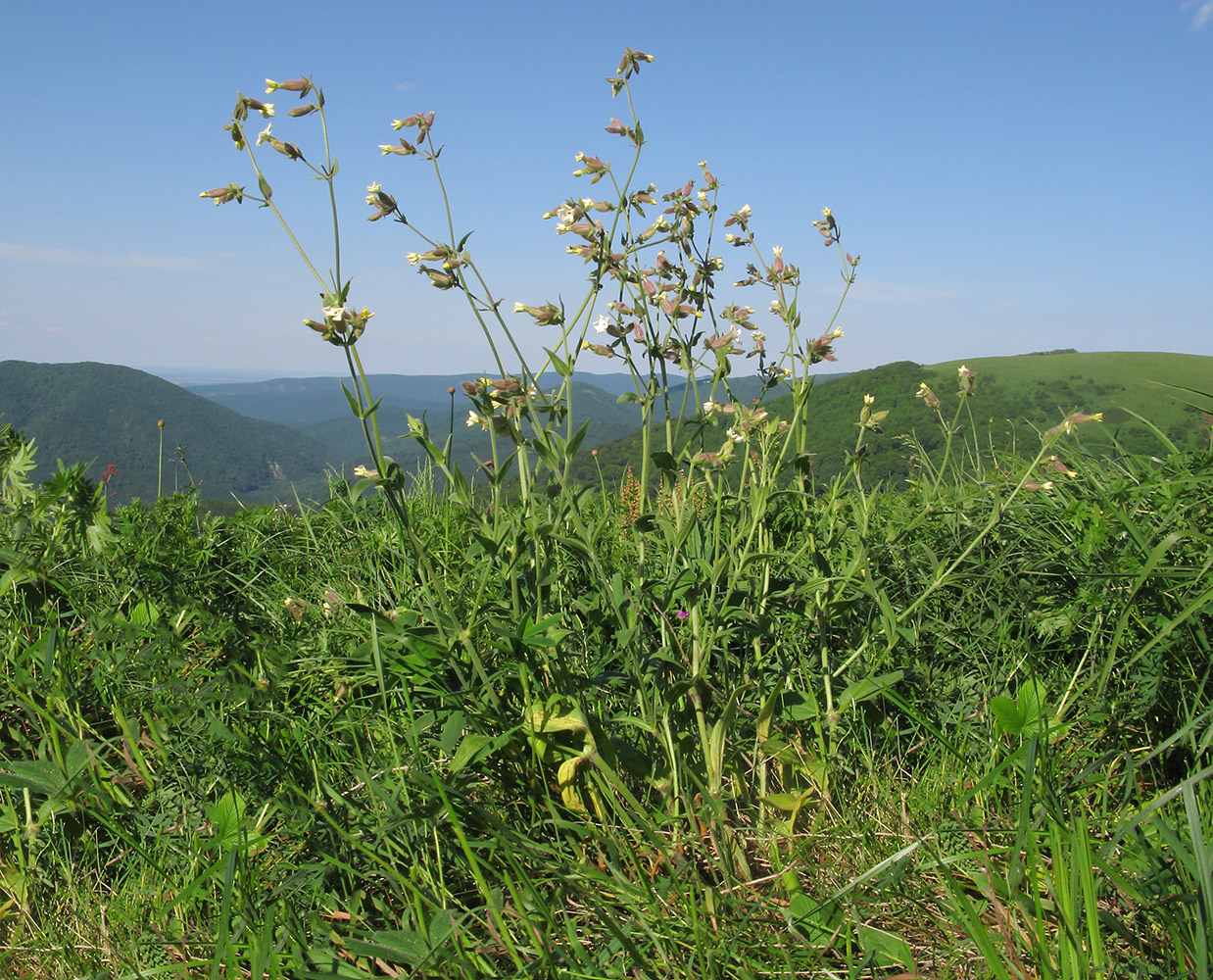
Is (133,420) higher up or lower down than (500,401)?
higher up

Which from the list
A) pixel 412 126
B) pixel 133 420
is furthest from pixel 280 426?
pixel 412 126

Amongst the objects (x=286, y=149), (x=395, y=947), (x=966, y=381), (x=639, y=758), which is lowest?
(x=395, y=947)

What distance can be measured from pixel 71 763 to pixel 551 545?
1033mm

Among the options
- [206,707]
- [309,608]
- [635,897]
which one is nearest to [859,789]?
[635,897]

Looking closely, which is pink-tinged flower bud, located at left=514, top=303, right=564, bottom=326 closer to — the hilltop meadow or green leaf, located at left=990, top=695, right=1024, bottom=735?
the hilltop meadow

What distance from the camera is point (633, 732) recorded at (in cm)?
173

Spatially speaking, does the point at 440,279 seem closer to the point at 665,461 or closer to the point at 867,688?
the point at 665,461

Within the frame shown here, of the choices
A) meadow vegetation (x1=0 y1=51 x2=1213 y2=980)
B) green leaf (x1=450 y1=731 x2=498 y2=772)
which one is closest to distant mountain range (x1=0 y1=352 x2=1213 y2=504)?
meadow vegetation (x1=0 y1=51 x2=1213 y2=980)

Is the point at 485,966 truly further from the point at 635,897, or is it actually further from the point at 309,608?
the point at 309,608

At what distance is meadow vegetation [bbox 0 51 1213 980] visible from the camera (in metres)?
1.21

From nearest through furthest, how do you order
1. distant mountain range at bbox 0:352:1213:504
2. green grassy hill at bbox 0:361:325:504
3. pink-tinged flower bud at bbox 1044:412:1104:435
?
pink-tinged flower bud at bbox 1044:412:1104:435 < distant mountain range at bbox 0:352:1213:504 < green grassy hill at bbox 0:361:325:504

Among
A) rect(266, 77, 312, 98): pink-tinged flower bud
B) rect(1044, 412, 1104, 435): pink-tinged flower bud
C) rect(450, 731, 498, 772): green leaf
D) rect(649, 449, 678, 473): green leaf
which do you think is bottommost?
rect(450, 731, 498, 772): green leaf

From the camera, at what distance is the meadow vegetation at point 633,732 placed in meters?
1.21

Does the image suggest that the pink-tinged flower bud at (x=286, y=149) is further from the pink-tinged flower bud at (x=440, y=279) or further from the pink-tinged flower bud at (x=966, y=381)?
the pink-tinged flower bud at (x=966, y=381)
